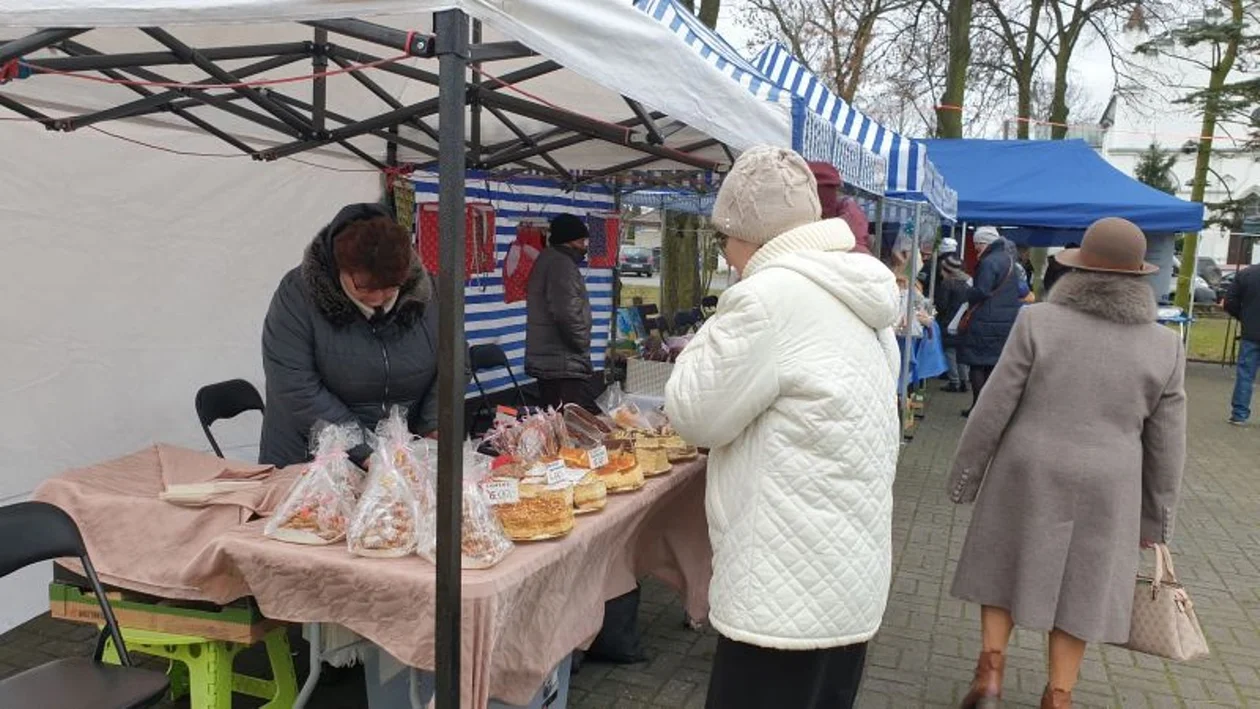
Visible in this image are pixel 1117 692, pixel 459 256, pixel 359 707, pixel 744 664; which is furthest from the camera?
pixel 1117 692

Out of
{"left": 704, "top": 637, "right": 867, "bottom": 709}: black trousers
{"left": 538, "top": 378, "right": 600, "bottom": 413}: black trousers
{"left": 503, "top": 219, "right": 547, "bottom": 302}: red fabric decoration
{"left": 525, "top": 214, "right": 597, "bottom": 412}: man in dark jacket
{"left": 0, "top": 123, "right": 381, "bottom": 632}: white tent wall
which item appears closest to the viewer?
{"left": 704, "top": 637, "right": 867, "bottom": 709}: black trousers

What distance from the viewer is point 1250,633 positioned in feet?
13.5

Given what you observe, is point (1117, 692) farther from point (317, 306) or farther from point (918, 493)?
point (317, 306)

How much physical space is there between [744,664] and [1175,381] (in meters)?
1.67

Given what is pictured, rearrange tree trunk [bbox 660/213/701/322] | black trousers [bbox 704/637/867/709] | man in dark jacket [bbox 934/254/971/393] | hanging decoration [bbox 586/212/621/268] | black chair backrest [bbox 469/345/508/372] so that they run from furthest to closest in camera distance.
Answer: tree trunk [bbox 660/213/701/322], man in dark jacket [bbox 934/254/971/393], hanging decoration [bbox 586/212/621/268], black chair backrest [bbox 469/345/508/372], black trousers [bbox 704/637/867/709]

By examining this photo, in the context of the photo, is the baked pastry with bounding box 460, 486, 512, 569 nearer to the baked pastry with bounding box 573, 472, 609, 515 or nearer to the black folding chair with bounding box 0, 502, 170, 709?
the baked pastry with bounding box 573, 472, 609, 515

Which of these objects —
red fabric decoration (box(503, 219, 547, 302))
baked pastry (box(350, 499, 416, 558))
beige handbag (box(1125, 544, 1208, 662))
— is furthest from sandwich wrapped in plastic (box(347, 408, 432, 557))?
red fabric decoration (box(503, 219, 547, 302))

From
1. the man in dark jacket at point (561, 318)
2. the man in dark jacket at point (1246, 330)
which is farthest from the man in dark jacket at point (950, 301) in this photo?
the man in dark jacket at point (561, 318)

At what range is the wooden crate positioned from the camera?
2.45m

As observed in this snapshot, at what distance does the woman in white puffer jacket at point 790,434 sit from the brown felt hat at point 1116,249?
1065 millimetres

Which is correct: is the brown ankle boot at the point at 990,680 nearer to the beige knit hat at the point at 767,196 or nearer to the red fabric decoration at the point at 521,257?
the beige knit hat at the point at 767,196

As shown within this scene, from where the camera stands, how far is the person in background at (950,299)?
1028cm

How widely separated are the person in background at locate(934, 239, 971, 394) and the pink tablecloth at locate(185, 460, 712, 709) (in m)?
8.34

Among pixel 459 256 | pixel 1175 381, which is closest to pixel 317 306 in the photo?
pixel 459 256
